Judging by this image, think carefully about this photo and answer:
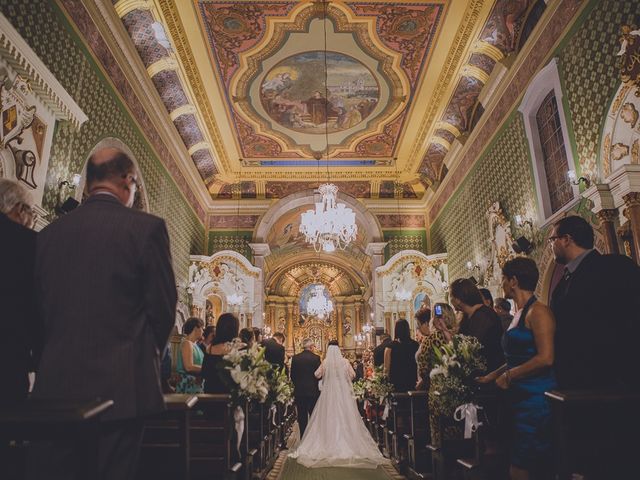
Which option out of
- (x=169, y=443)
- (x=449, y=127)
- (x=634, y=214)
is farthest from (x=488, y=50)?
(x=169, y=443)

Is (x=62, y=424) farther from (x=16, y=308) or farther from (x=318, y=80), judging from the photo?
(x=318, y=80)

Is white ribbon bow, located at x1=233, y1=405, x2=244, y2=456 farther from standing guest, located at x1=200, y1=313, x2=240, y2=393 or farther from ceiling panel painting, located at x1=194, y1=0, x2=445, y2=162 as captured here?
ceiling panel painting, located at x1=194, y1=0, x2=445, y2=162

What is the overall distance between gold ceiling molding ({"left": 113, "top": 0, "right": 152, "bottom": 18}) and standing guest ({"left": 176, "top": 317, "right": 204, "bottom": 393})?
5.63m

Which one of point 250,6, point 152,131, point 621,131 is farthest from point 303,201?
point 621,131

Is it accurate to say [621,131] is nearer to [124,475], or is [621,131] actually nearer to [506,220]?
[506,220]

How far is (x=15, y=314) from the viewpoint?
204 cm

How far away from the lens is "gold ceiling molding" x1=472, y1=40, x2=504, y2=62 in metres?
9.87

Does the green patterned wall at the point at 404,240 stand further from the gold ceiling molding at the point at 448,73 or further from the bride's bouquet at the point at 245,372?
the bride's bouquet at the point at 245,372

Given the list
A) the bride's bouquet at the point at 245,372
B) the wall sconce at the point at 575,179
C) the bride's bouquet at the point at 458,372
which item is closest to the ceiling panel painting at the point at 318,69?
the wall sconce at the point at 575,179

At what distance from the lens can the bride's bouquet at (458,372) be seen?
3824mm

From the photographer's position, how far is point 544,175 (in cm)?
902

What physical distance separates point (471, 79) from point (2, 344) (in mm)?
10963

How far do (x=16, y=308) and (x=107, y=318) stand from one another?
55 centimetres

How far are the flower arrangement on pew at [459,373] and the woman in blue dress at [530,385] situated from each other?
20.4 inches
